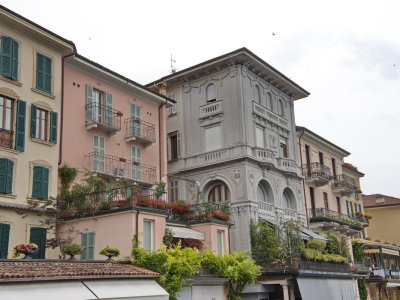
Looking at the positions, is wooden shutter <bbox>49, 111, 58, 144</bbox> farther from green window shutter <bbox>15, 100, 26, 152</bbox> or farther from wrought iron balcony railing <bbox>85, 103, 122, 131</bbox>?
wrought iron balcony railing <bbox>85, 103, 122, 131</bbox>

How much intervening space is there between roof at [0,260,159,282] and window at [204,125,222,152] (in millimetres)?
14694

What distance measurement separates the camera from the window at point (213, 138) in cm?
3222

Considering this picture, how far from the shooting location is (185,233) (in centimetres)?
2389

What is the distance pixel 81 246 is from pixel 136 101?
419 inches

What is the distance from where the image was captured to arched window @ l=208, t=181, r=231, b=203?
31156 millimetres

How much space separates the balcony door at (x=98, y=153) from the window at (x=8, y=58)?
5.20 m

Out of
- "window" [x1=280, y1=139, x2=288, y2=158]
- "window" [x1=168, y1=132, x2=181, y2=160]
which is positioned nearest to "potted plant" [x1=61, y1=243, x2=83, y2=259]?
"window" [x1=168, y1=132, x2=181, y2=160]

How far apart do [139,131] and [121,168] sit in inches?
112

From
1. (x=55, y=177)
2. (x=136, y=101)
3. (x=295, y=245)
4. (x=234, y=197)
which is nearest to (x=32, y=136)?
(x=55, y=177)

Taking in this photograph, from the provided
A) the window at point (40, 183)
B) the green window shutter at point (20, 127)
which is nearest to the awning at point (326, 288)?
the window at point (40, 183)

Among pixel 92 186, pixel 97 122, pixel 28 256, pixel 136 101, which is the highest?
pixel 136 101

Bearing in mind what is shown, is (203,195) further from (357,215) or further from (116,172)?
(357,215)

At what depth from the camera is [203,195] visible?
105 ft

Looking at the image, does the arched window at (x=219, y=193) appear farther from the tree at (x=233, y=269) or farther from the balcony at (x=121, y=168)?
the tree at (x=233, y=269)
